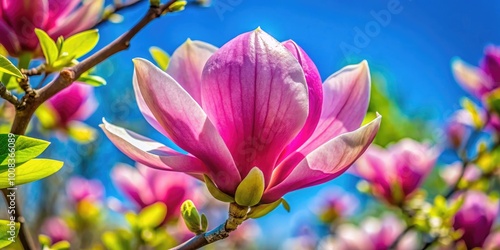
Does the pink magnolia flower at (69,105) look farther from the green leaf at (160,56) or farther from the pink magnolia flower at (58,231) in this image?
the pink magnolia flower at (58,231)

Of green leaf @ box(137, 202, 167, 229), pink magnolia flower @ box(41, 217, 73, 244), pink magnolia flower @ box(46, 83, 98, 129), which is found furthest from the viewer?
pink magnolia flower @ box(41, 217, 73, 244)

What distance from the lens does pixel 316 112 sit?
1.85ft

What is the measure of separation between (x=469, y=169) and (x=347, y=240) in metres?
0.37

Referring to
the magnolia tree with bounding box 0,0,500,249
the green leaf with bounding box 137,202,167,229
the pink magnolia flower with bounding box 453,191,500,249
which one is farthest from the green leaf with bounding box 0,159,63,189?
the pink magnolia flower with bounding box 453,191,500,249

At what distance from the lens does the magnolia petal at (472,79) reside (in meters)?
1.22

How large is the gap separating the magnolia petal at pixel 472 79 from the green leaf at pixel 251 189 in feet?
2.82

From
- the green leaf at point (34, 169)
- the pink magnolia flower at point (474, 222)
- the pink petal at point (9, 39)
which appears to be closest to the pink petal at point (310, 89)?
the green leaf at point (34, 169)

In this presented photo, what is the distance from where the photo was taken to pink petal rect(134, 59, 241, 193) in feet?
1.69

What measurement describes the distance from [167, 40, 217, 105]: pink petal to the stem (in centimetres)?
15

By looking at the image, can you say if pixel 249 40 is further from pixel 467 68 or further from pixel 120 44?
pixel 467 68

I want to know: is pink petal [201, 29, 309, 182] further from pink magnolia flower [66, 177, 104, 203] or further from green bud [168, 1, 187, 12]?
pink magnolia flower [66, 177, 104, 203]

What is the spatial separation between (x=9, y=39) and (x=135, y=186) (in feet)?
1.90

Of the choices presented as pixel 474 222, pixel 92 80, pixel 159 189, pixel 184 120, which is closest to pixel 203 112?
pixel 184 120

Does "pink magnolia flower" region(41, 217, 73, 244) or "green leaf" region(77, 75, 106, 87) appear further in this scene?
"pink magnolia flower" region(41, 217, 73, 244)
